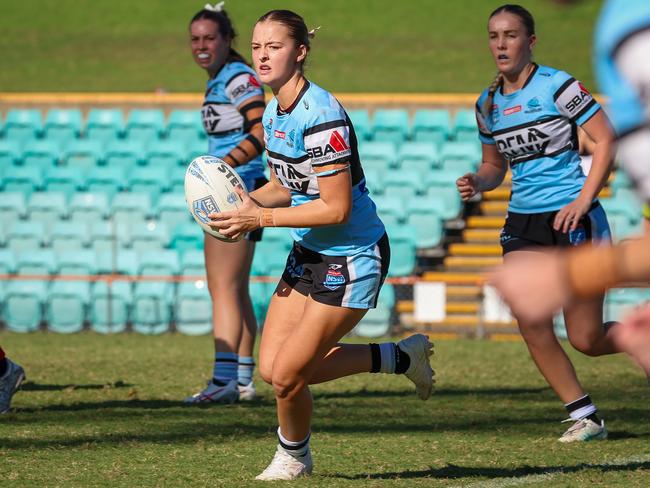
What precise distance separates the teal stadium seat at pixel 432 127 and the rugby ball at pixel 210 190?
12.2 metres

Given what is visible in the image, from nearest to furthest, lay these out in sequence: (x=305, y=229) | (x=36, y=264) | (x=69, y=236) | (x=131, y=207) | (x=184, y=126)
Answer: (x=305, y=229) < (x=36, y=264) < (x=69, y=236) < (x=131, y=207) < (x=184, y=126)

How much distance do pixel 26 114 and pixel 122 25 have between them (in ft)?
46.4

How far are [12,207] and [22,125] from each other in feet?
10.4

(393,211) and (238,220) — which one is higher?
(238,220)

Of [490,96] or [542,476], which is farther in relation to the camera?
A: [490,96]

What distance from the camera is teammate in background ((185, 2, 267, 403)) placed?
24.3ft

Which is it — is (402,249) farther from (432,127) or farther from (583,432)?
(583,432)

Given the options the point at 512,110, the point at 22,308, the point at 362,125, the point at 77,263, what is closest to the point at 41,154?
the point at 77,263

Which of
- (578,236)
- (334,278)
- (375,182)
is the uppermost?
(375,182)

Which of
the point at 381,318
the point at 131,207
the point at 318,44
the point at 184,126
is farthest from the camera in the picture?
the point at 318,44

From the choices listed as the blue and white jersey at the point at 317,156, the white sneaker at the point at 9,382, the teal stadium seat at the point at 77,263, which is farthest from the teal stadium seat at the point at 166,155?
the blue and white jersey at the point at 317,156

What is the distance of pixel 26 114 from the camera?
757 inches

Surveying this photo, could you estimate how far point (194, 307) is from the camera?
13.9 metres

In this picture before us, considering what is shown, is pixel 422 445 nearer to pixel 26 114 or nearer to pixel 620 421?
pixel 620 421
